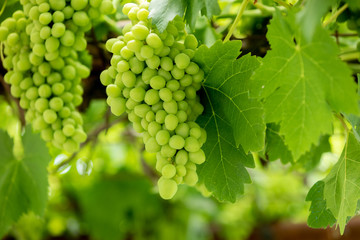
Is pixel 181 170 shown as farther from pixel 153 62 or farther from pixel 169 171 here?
pixel 153 62

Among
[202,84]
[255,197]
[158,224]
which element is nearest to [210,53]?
[202,84]

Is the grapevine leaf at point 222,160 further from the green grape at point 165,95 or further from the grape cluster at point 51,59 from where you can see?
the grape cluster at point 51,59

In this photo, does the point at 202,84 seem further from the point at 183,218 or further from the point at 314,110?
the point at 183,218

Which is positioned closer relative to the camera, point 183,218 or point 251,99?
point 251,99

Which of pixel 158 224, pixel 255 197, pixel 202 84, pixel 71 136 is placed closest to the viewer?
pixel 202 84

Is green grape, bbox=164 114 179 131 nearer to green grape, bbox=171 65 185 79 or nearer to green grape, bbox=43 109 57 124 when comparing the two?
green grape, bbox=171 65 185 79

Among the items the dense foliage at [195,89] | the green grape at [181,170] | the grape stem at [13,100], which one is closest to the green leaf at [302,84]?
the dense foliage at [195,89]

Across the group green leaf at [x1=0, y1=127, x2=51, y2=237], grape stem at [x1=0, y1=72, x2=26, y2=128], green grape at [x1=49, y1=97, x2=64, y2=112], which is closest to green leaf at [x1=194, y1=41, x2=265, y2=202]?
green grape at [x1=49, y1=97, x2=64, y2=112]
